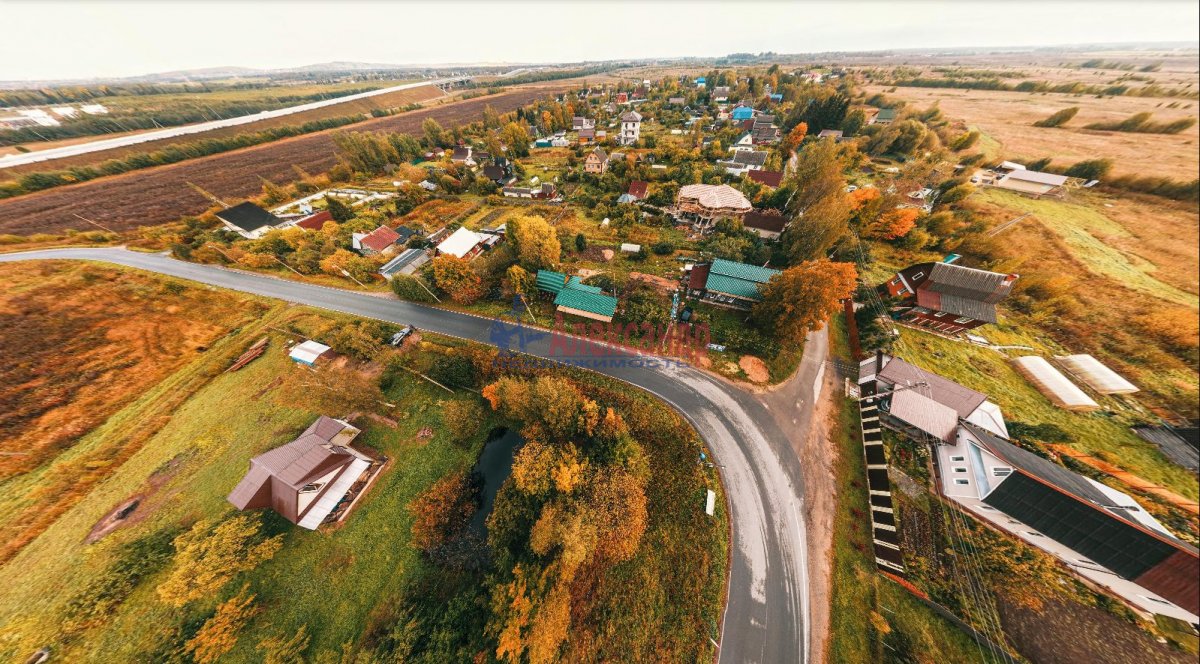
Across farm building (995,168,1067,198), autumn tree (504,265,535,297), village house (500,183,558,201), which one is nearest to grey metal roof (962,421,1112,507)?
autumn tree (504,265,535,297)

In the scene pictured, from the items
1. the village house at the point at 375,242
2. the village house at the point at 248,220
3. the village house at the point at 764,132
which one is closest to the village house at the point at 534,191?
the village house at the point at 375,242

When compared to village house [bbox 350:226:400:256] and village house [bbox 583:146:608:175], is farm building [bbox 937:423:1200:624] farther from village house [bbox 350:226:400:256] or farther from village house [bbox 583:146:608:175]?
village house [bbox 583:146:608:175]

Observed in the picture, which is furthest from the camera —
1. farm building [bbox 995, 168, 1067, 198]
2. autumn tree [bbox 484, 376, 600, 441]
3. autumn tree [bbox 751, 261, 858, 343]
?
farm building [bbox 995, 168, 1067, 198]

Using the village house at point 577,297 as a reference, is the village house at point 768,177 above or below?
above

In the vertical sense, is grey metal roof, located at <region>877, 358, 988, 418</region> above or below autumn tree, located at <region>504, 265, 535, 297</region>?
below

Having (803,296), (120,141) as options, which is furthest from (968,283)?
(120,141)

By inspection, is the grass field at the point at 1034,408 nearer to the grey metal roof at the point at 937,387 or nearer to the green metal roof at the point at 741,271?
the grey metal roof at the point at 937,387
